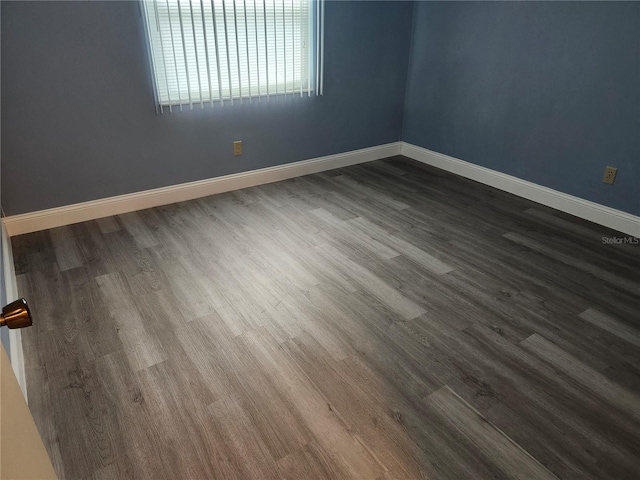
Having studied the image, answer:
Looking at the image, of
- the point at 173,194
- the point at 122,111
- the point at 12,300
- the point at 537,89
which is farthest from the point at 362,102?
the point at 12,300

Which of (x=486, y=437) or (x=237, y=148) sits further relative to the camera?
(x=237, y=148)

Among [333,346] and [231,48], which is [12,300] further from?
[231,48]

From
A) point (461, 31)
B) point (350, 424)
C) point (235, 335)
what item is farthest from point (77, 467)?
point (461, 31)

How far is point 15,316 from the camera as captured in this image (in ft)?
2.29

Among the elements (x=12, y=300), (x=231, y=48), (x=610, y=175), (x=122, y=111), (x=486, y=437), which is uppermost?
(x=231, y=48)

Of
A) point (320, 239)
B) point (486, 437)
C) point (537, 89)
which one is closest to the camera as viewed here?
point (486, 437)

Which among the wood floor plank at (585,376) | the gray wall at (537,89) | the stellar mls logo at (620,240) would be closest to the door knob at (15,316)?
the wood floor plank at (585,376)

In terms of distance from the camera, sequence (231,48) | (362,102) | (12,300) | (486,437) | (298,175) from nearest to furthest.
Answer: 1. (486,437)
2. (12,300)
3. (231,48)
4. (298,175)
5. (362,102)

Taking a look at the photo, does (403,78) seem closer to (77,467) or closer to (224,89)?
(224,89)

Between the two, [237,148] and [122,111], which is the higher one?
[122,111]

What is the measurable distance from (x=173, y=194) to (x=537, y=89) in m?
2.71

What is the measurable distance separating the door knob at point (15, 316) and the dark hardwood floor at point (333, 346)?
90cm

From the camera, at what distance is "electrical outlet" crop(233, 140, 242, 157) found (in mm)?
3350

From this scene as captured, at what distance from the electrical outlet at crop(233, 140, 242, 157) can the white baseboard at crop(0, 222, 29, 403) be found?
1.57 metres
